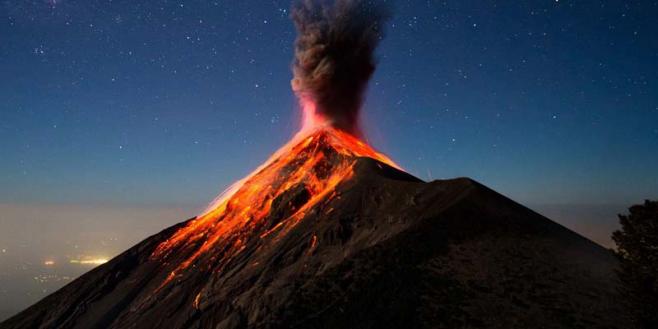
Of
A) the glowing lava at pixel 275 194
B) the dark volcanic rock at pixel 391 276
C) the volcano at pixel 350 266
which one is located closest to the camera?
the dark volcanic rock at pixel 391 276

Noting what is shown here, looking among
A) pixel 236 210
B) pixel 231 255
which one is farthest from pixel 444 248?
pixel 236 210

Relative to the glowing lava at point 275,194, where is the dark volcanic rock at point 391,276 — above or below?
below

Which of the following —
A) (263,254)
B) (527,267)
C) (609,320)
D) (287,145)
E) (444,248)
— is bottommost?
(609,320)

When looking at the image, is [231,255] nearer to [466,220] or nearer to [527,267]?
[466,220]

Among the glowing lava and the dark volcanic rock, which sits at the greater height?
the glowing lava

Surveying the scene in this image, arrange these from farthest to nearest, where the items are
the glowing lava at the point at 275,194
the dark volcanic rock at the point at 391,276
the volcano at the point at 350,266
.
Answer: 1. the glowing lava at the point at 275,194
2. the volcano at the point at 350,266
3. the dark volcanic rock at the point at 391,276

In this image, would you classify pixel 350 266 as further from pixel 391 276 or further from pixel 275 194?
pixel 275 194
